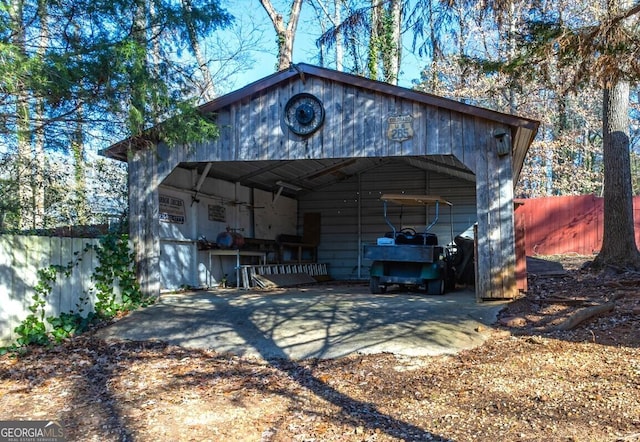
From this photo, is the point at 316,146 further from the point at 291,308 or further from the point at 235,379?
the point at 235,379

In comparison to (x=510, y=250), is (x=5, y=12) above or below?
above

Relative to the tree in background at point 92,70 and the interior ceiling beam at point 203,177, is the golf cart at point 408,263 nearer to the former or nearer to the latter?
the interior ceiling beam at point 203,177

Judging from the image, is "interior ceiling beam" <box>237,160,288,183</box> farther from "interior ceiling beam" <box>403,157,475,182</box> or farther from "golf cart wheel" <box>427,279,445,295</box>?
"golf cart wheel" <box>427,279,445,295</box>

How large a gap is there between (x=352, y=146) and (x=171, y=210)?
410cm

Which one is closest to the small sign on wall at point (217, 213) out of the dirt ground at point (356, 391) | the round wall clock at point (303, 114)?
the round wall clock at point (303, 114)

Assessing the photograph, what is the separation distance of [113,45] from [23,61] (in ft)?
3.51

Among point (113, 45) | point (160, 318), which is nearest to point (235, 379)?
point (160, 318)

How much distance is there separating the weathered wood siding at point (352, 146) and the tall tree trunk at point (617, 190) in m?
3.04

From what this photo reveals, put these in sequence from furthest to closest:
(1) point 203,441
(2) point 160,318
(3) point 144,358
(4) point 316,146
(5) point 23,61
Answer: (4) point 316,146
(2) point 160,318
(3) point 144,358
(5) point 23,61
(1) point 203,441

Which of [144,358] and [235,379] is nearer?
[235,379]

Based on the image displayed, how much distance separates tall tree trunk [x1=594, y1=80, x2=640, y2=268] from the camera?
9664mm

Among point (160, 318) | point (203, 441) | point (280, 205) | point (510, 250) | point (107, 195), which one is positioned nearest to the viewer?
point (203, 441)

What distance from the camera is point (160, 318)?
7.57 meters

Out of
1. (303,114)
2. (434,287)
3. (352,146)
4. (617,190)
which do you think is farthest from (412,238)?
(617,190)
